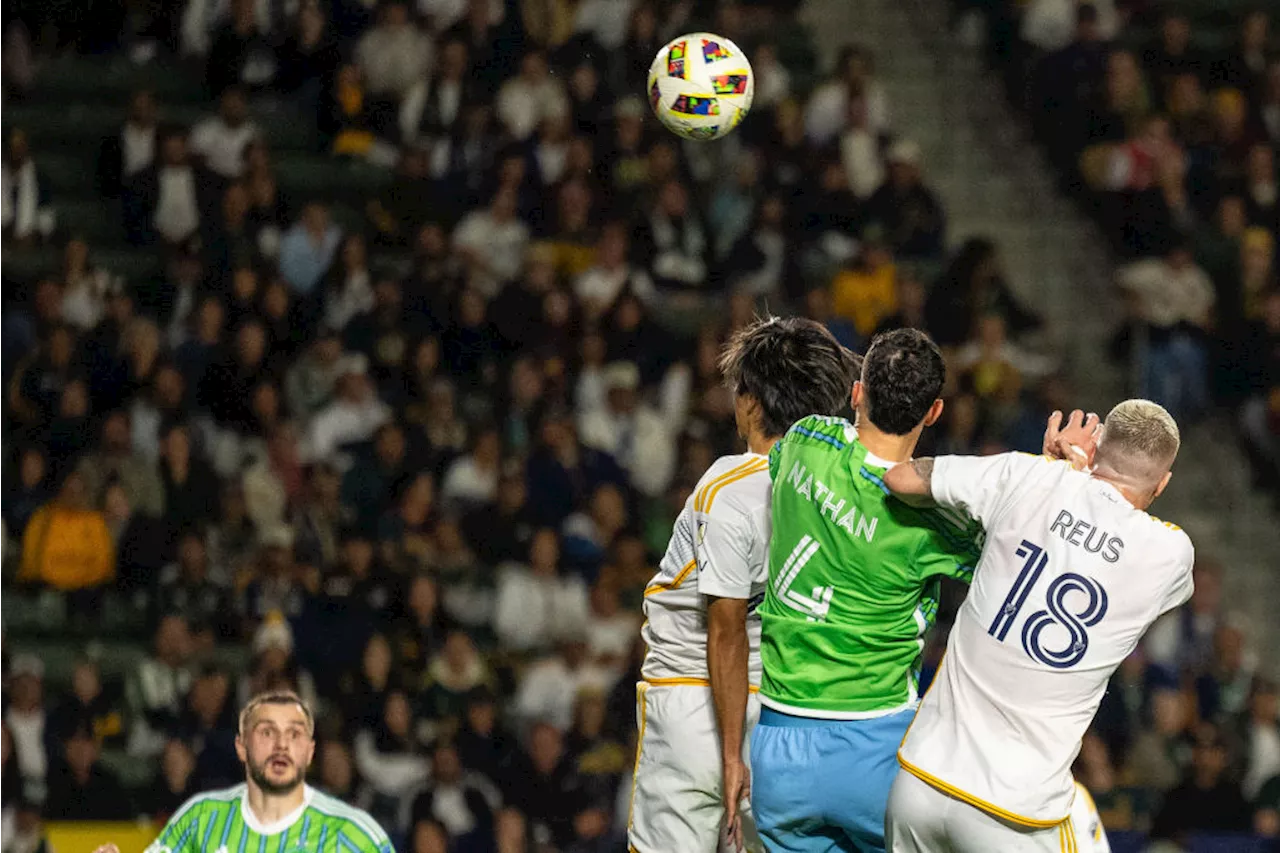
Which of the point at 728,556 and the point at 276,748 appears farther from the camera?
the point at 276,748

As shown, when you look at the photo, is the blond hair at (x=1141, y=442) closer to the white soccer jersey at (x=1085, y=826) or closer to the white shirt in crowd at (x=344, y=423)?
the white soccer jersey at (x=1085, y=826)

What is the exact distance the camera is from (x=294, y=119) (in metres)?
14.4

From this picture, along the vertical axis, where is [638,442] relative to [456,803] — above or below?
above

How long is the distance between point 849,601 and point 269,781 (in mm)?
2848

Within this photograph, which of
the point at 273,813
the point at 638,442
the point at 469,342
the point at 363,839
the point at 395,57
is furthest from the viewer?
the point at 395,57

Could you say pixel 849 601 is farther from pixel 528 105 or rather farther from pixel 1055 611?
pixel 528 105

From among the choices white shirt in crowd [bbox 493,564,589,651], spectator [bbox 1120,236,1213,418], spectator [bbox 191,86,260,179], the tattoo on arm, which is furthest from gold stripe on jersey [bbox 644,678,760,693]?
spectator [bbox 191,86,260,179]

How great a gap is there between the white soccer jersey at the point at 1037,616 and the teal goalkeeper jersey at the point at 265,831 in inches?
109

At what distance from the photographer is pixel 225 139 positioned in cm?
1379

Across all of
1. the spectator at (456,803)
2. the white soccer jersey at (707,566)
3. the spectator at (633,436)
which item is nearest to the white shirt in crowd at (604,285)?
the spectator at (633,436)

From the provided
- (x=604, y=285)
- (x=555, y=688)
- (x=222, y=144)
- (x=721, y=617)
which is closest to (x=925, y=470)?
(x=721, y=617)

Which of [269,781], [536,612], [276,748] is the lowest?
[536,612]

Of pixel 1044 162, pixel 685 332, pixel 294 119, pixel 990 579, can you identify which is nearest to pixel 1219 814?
pixel 685 332

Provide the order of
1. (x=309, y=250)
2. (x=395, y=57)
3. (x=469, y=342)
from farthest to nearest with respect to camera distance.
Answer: (x=395, y=57) → (x=309, y=250) → (x=469, y=342)
